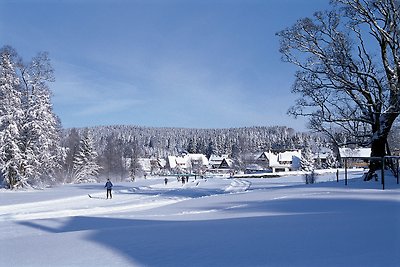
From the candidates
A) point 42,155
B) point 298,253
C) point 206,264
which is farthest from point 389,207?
point 42,155

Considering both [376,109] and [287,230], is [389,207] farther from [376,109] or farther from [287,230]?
[376,109]

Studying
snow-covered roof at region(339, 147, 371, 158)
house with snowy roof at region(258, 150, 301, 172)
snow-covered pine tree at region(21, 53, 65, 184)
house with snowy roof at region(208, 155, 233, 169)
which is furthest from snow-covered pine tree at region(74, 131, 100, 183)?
house with snowy roof at region(208, 155, 233, 169)

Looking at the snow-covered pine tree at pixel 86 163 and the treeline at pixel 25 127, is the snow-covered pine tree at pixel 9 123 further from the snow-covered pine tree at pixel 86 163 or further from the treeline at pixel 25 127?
the snow-covered pine tree at pixel 86 163

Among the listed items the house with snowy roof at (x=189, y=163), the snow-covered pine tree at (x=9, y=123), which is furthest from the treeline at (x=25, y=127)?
the house with snowy roof at (x=189, y=163)

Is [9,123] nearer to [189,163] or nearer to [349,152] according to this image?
[349,152]

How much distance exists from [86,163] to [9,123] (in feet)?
119

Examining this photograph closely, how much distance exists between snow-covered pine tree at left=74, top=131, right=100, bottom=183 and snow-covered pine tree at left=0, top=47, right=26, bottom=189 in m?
32.2

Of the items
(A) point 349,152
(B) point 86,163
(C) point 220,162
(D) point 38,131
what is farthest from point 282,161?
(D) point 38,131

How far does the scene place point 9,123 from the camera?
39906 millimetres

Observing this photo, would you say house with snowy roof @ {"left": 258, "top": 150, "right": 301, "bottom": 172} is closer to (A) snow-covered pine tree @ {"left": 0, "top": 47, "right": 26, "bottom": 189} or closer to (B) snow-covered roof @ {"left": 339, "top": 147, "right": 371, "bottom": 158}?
(B) snow-covered roof @ {"left": 339, "top": 147, "right": 371, "bottom": 158}

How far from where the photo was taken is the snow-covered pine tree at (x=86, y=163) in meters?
73.9

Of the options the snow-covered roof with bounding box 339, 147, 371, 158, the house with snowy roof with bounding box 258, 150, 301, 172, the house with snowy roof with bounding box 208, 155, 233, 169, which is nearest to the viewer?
the snow-covered roof with bounding box 339, 147, 371, 158

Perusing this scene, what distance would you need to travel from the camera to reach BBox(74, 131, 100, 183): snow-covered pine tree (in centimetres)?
7394

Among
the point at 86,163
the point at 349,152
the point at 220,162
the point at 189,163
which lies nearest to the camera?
the point at 349,152
